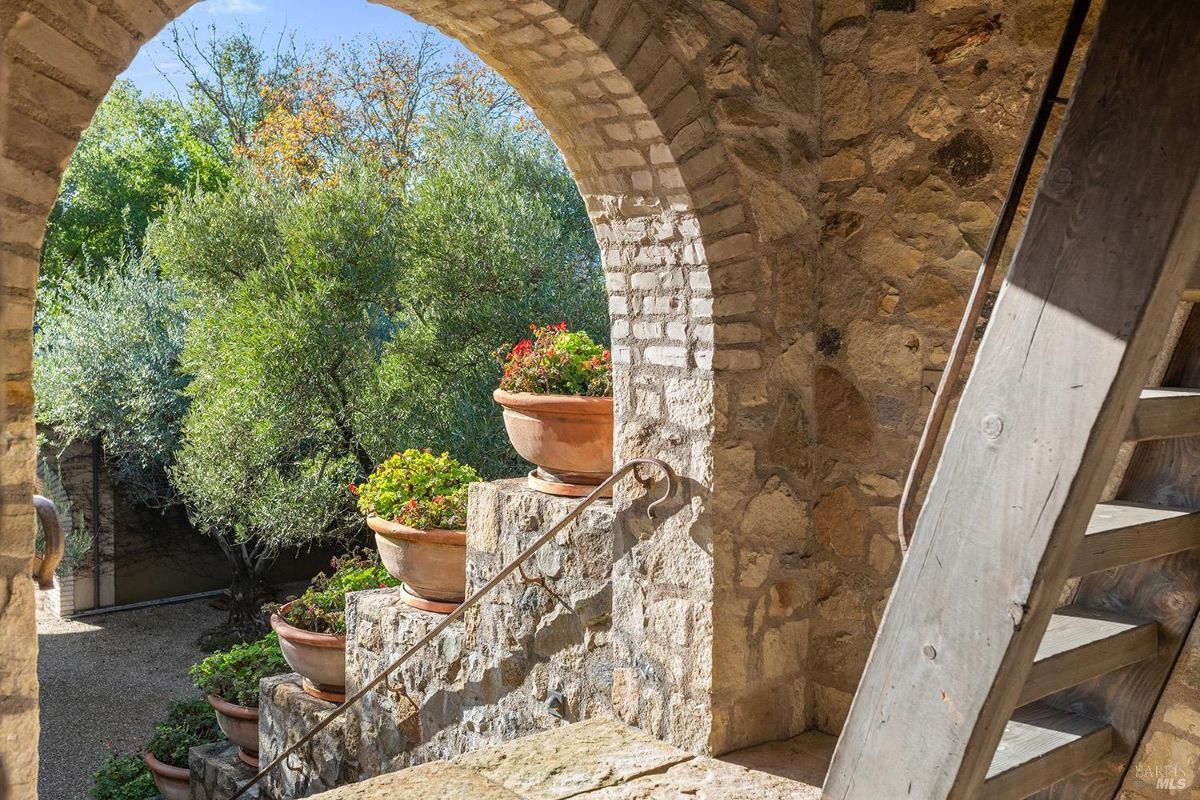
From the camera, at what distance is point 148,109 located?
17.8 m

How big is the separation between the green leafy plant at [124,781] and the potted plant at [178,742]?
0.06 m

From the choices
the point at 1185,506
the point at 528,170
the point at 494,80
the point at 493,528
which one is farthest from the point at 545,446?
the point at 494,80

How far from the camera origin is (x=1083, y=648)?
1211mm

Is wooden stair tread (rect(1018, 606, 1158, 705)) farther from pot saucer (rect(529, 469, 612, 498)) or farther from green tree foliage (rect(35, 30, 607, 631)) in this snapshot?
green tree foliage (rect(35, 30, 607, 631))

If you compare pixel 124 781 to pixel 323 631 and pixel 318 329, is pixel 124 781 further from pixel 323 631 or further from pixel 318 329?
pixel 318 329

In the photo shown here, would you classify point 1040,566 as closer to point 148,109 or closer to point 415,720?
point 415,720

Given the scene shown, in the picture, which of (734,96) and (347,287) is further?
(347,287)

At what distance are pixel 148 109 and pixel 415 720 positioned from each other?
658 inches

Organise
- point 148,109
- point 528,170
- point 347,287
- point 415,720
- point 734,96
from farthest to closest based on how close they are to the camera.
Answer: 1. point 148,109
2. point 528,170
3. point 347,287
4. point 415,720
5. point 734,96

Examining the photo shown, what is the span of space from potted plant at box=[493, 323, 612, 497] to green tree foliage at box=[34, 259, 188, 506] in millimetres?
6599

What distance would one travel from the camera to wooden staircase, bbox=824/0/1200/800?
104 centimetres

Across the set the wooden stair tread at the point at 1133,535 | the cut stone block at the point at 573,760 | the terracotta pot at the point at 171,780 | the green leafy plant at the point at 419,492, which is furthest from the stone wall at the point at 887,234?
the terracotta pot at the point at 171,780

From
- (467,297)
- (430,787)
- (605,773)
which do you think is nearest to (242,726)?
(430,787)

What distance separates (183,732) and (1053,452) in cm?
643
